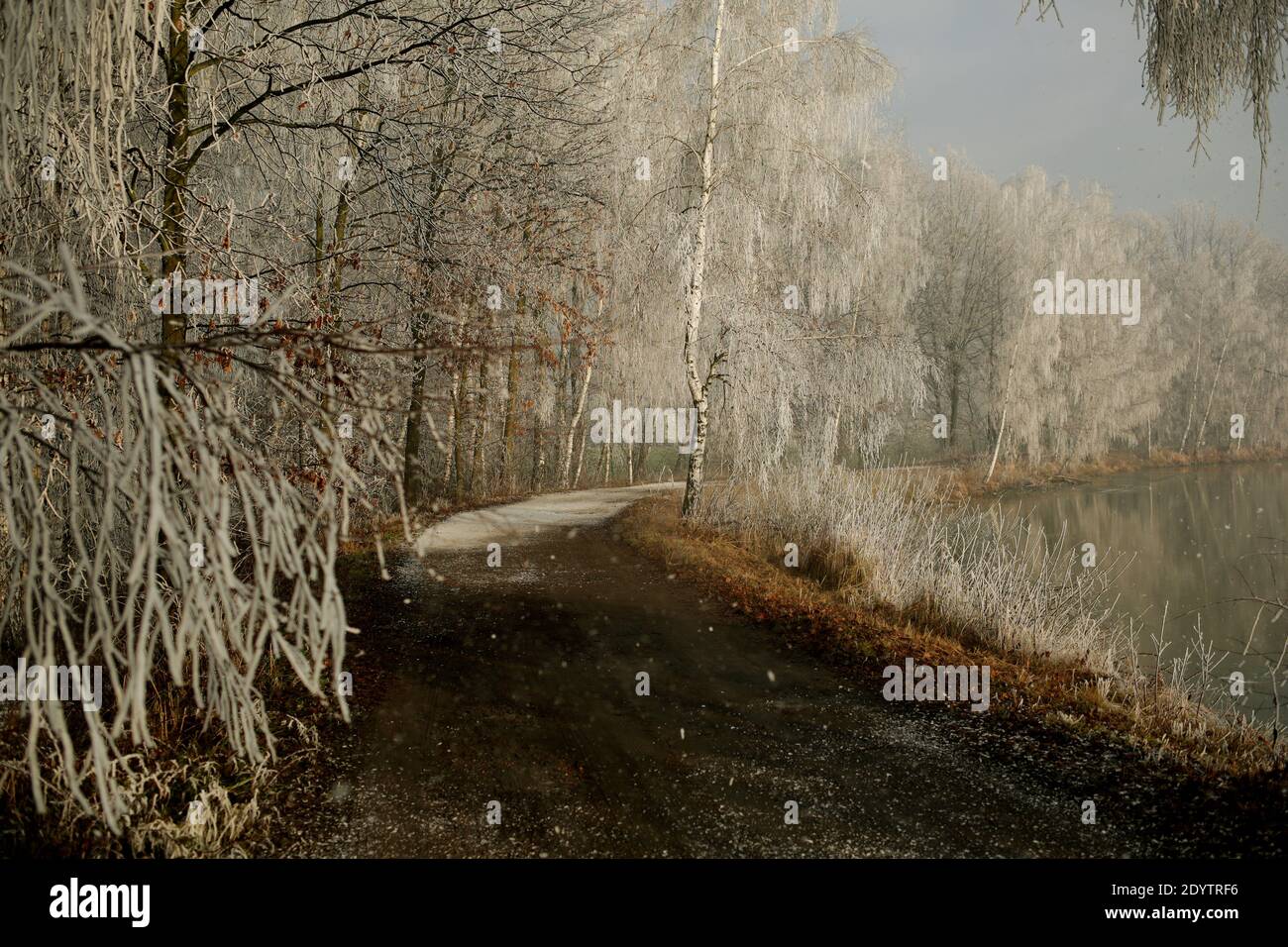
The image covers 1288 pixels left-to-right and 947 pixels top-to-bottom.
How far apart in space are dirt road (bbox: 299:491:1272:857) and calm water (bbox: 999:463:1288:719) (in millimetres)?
2094

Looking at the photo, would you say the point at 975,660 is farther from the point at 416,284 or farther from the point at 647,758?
the point at 416,284

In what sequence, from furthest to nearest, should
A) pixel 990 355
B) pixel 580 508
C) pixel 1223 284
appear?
pixel 1223 284 < pixel 990 355 < pixel 580 508

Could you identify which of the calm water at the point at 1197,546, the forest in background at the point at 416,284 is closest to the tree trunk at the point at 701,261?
the forest in background at the point at 416,284

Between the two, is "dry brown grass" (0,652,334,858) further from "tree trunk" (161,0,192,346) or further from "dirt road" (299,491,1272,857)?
"tree trunk" (161,0,192,346)

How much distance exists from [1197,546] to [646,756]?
53.5 feet

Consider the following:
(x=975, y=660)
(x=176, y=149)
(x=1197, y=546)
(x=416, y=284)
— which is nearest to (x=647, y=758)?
(x=975, y=660)

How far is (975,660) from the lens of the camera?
6.34m

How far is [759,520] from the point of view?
449 inches

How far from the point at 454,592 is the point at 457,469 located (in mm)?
9063

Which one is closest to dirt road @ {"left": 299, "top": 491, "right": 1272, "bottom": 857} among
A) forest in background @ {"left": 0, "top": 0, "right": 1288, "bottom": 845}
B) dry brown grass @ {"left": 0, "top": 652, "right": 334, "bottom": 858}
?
dry brown grass @ {"left": 0, "top": 652, "right": 334, "bottom": 858}

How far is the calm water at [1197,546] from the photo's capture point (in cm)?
924

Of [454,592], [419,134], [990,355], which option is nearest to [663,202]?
[419,134]

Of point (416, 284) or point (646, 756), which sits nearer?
point (646, 756)
